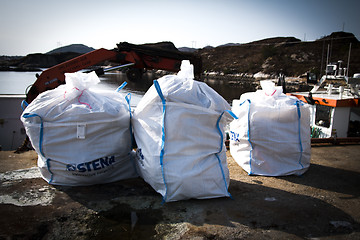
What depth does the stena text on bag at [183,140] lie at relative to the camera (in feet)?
8.18

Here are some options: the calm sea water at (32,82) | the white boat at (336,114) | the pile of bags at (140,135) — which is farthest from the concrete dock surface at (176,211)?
the calm sea water at (32,82)

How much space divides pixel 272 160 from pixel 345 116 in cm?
293

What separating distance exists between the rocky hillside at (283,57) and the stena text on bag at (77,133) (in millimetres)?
34364

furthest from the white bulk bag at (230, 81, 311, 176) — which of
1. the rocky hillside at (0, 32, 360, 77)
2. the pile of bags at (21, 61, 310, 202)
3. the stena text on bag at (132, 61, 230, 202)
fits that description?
the rocky hillside at (0, 32, 360, 77)

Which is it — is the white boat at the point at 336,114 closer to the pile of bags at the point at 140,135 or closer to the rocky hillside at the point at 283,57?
the pile of bags at the point at 140,135

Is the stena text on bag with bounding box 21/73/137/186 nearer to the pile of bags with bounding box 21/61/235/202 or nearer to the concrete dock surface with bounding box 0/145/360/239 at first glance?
the pile of bags with bounding box 21/61/235/202

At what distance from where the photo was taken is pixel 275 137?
3.36m

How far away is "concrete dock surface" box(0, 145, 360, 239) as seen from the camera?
211 cm

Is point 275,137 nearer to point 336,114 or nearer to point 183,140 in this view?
point 183,140

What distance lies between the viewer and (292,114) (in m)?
3.38

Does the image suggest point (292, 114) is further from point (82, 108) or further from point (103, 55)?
point (103, 55)

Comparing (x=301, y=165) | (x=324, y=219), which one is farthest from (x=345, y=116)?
(x=324, y=219)

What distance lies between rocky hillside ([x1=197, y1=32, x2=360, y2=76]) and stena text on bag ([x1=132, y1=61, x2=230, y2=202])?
34325mm

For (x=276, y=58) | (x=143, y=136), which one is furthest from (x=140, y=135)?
(x=276, y=58)
